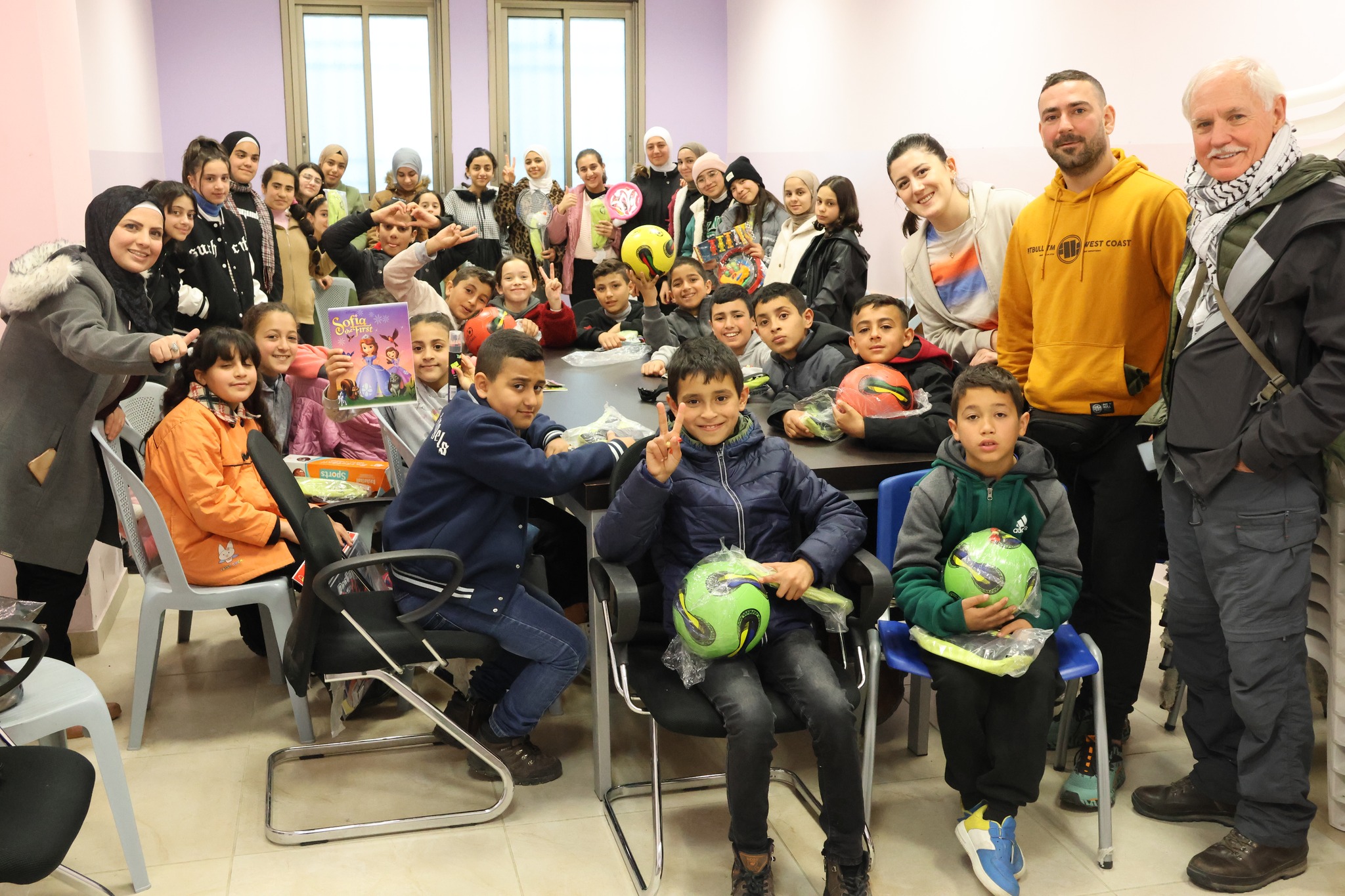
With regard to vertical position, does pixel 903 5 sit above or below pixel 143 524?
above

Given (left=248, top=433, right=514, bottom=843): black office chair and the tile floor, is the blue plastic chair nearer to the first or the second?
the tile floor

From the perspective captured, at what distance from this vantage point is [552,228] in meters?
7.20

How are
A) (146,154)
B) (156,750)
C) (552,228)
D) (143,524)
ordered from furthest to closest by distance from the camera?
(146,154), (552,228), (143,524), (156,750)

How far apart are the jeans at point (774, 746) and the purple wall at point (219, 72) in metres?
8.66

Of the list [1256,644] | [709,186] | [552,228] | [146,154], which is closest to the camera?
[1256,644]

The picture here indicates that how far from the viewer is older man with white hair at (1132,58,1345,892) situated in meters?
2.20

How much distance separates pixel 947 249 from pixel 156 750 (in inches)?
105

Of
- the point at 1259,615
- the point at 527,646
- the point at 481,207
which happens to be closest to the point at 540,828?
the point at 527,646

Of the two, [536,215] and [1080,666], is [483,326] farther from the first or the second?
[1080,666]

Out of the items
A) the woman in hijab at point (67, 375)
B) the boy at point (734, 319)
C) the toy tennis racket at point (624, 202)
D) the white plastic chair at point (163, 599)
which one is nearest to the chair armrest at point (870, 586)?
the boy at point (734, 319)

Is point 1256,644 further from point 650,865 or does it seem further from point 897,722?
point 650,865

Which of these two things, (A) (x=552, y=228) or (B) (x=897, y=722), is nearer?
(B) (x=897, y=722)

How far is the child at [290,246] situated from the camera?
5758mm

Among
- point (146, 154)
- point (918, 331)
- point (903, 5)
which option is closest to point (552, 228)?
point (903, 5)
